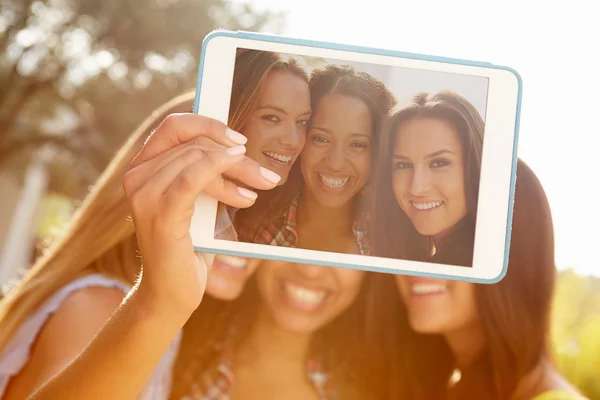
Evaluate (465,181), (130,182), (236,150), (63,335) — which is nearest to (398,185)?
(465,181)

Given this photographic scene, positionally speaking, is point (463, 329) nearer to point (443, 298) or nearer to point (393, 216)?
point (443, 298)

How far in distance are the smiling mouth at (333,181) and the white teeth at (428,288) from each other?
66cm

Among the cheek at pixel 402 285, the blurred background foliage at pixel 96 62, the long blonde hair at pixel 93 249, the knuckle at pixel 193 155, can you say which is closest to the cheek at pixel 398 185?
the knuckle at pixel 193 155

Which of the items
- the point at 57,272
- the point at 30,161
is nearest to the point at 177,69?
the point at 30,161

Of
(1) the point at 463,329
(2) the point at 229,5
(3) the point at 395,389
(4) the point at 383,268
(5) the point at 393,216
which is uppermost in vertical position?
(2) the point at 229,5

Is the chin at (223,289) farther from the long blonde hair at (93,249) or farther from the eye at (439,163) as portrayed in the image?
the eye at (439,163)

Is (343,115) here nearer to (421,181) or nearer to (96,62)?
(421,181)

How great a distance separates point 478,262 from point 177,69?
11.2 meters

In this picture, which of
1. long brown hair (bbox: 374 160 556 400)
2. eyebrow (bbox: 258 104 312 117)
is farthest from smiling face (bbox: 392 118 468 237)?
long brown hair (bbox: 374 160 556 400)

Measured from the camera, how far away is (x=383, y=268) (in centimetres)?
147

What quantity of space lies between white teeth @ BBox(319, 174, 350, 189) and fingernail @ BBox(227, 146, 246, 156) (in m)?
0.28

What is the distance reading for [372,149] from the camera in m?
1.53

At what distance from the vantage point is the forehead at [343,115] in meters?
1.53

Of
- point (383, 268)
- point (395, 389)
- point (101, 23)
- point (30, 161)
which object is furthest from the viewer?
point (30, 161)
